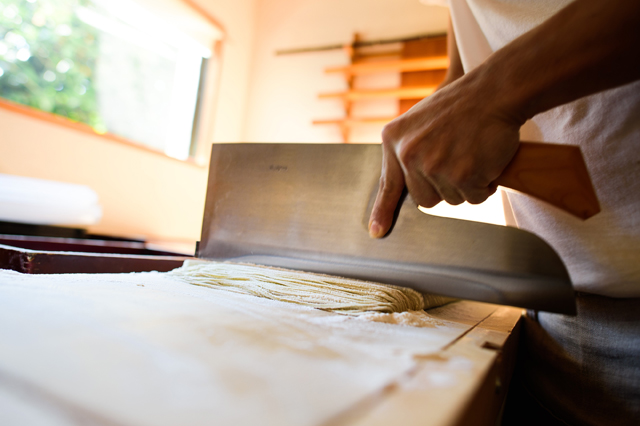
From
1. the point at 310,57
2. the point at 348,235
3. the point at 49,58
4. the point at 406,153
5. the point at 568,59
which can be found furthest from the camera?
the point at 310,57

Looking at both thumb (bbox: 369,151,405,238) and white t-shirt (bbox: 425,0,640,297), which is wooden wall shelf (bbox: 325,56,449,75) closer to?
white t-shirt (bbox: 425,0,640,297)

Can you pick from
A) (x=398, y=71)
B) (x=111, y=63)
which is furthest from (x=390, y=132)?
(x=111, y=63)

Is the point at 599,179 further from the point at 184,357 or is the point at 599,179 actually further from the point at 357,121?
the point at 357,121

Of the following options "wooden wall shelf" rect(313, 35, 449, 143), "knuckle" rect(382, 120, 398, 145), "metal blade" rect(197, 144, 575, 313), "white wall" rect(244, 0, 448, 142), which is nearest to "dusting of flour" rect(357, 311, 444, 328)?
"metal blade" rect(197, 144, 575, 313)

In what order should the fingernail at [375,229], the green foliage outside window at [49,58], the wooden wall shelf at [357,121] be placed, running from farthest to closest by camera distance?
the wooden wall shelf at [357,121] → the green foliage outside window at [49,58] → the fingernail at [375,229]

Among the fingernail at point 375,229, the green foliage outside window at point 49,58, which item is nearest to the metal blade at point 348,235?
the fingernail at point 375,229

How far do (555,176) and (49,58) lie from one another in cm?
224

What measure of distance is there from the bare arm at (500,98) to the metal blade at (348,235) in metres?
0.06

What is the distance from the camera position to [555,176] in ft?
1.30

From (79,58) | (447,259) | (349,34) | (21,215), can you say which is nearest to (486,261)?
(447,259)

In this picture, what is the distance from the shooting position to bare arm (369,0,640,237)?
325 millimetres

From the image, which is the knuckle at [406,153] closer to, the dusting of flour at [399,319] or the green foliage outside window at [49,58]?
the dusting of flour at [399,319]

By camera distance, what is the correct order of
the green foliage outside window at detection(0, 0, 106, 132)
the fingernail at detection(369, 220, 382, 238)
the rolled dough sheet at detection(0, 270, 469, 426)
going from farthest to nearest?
the green foliage outside window at detection(0, 0, 106, 132), the fingernail at detection(369, 220, 382, 238), the rolled dough sheet at detection(0, 270, 469, 426)

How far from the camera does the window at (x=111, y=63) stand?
170cm
